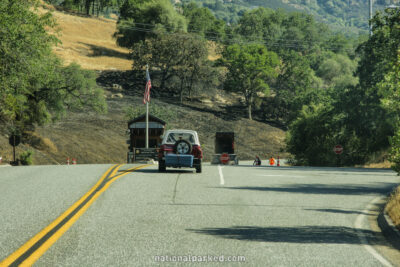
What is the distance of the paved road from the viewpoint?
7406 millimetres

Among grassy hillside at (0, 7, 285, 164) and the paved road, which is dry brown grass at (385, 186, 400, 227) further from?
grassy hillside at (0, 7, 285, 164)

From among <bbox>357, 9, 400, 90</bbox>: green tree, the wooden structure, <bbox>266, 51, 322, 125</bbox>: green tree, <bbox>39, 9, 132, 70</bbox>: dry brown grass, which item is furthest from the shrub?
<bbox>266, 51, 322, 125</bbox>: green tree

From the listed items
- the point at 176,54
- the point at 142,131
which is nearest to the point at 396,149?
the point at 142,131

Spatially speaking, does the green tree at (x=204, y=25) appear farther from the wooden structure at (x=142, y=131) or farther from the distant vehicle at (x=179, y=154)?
the distant vehicle at (x=179, y=154)

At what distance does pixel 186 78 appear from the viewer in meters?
91.8

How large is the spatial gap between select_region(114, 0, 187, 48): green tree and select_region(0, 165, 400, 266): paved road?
263ft

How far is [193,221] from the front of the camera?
1020 centimetres

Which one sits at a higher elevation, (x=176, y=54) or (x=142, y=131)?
(x=176, y=54)

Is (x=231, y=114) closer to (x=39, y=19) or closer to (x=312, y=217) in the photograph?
(x=39, y=19)

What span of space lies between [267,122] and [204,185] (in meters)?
80.3

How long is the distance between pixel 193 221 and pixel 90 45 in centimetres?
10340

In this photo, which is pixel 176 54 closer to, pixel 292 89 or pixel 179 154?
pixel 292 89

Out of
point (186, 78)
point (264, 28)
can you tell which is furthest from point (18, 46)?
point (264, 28)

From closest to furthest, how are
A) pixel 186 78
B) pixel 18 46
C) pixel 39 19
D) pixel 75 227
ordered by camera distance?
pixel 75 227 < pixel 18 46 < pixel 39 19 < pixel 186 78
